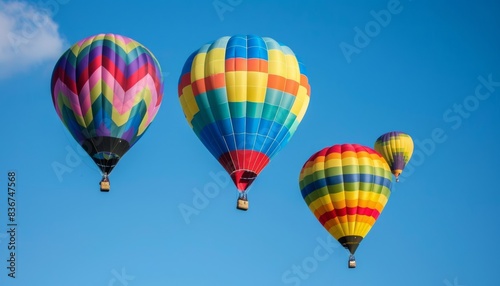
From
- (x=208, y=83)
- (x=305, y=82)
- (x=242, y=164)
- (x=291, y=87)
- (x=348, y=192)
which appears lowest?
(x=348, y=192)

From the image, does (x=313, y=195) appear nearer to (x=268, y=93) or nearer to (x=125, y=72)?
(x=268, y=93)

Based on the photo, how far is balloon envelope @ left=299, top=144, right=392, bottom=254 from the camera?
103 feet

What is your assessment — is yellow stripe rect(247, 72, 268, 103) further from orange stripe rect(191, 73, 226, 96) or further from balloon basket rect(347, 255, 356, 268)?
balloon basket rect(347, 255, 356, 268)

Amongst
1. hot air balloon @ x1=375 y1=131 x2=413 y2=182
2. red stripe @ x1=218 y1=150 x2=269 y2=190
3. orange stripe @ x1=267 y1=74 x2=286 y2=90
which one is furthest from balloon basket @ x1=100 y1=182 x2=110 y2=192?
hot air balloon @ x1=375 y1=131 x2=413 y2=182

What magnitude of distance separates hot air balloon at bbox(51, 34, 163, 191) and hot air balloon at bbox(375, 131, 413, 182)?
55.2 ft

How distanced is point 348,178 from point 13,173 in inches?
419

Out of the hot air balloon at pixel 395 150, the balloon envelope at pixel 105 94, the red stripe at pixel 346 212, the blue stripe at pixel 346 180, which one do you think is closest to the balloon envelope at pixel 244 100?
the balloon envelope at pixel 105 94

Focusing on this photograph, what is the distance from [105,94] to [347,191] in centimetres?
893

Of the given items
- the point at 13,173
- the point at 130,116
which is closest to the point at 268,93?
the point at 130,116

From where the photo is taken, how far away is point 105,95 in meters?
26.5

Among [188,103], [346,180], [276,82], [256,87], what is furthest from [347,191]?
[188,103]

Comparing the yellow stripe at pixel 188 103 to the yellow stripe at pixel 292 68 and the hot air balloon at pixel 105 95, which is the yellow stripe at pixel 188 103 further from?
the yellow stripe at pixel 292 68

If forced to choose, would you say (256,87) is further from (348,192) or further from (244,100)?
(348,192)

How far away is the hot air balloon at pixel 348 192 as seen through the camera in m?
31.3
